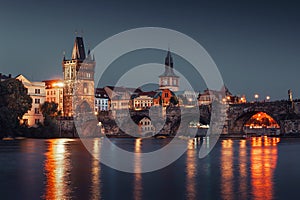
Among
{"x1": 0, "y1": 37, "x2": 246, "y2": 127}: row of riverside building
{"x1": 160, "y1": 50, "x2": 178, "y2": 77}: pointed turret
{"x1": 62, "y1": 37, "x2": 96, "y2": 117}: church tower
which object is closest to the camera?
{"x1": 0, "y1": 37, "x2": 246, "y2": 127}: row of riverside building

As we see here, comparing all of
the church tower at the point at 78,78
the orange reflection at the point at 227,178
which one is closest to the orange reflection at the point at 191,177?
the orange reflection at the point at 227,178

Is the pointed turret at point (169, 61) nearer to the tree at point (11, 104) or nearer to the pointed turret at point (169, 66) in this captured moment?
the pointed turret at point (169, 66)

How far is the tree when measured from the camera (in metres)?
73.9

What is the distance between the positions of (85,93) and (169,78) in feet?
206

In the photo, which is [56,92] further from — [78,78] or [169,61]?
[169,61]

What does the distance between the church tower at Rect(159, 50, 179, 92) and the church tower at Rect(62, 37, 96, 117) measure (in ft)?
181

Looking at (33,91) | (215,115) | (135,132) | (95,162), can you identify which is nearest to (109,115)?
(135,132)

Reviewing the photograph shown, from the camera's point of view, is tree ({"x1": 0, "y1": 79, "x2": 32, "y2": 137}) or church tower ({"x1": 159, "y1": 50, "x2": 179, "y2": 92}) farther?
church tower ({"x1": 159, "y1": 50, "x2": 179, "y2": 92})

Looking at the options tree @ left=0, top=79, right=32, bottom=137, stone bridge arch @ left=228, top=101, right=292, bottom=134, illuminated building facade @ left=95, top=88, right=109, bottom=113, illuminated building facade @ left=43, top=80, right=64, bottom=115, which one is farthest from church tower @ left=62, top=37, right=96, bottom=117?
stone bridge arch @ left=228, top=101, right=292, bottom=134

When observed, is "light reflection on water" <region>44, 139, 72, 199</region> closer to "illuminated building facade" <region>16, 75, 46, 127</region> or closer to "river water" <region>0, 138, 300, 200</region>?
"river water" <region>0, 138, 300, 200</region>

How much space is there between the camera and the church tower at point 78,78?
117m

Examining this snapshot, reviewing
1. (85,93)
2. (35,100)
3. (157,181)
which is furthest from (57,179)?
(85,93)

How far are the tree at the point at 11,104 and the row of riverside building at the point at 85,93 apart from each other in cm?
1400

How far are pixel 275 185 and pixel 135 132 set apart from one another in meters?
82.6
